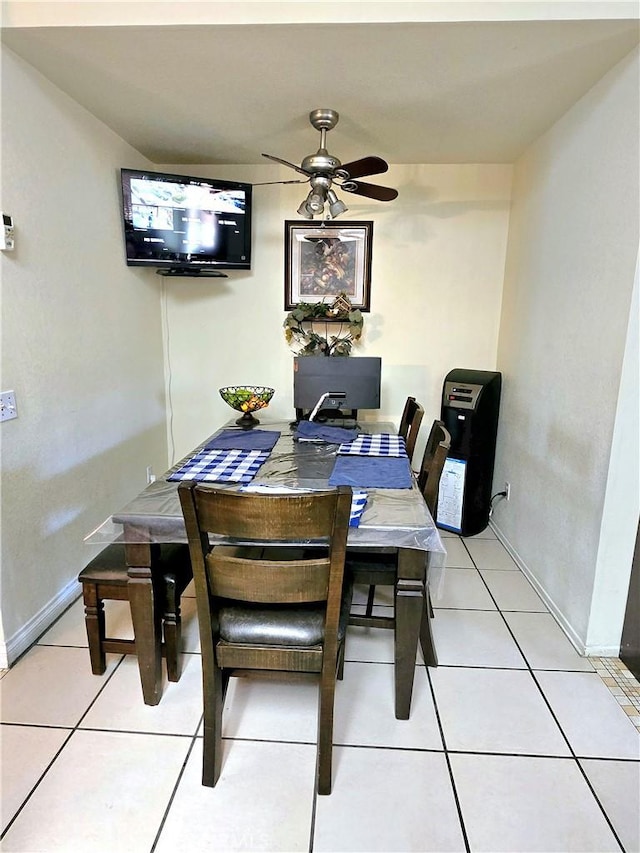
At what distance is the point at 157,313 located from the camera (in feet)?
11.2

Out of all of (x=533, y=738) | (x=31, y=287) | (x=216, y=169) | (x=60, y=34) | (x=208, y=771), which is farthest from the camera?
(x=216, y=169)

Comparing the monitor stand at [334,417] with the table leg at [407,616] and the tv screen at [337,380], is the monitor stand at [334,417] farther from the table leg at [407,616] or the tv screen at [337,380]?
the table leg at [407,616]

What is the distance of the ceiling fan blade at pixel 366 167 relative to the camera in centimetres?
216

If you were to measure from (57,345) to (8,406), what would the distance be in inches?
17.1

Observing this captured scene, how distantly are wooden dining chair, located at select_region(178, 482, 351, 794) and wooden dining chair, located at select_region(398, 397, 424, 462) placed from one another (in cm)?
108

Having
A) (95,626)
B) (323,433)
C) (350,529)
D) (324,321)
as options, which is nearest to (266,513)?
(350,529)

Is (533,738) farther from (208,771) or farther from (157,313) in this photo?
(157,313)

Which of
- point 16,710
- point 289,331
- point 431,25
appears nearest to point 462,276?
point 289,331

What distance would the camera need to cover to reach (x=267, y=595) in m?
1.27

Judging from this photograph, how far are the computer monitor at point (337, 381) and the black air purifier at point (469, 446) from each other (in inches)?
22.4

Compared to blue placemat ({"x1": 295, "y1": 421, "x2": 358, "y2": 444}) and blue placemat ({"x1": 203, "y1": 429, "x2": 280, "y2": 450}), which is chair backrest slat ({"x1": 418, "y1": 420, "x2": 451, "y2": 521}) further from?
blue placemat ({"x1": 203, "y1": 429, "x2": 280, "y2": 450})

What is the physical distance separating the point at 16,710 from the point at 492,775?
5.43 feet

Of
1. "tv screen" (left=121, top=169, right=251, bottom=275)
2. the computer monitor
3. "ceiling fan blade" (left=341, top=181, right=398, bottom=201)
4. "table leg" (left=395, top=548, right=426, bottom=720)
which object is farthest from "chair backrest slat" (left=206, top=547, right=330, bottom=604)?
"tv screen" (left=121, top=169, right=251, bottom=275)

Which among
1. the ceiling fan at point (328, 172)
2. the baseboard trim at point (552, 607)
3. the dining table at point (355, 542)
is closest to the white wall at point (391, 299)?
the ceiling fan at point (328, 172)
